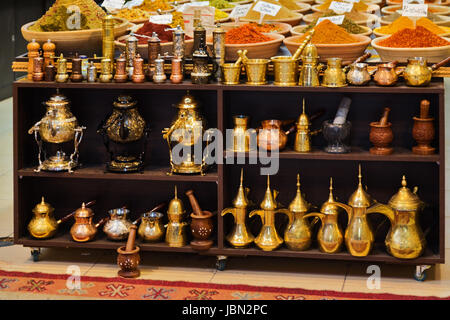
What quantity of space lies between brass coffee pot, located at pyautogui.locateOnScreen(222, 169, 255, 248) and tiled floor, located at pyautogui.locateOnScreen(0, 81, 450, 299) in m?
0.17

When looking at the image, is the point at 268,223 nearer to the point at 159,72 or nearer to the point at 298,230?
the point at 298,230

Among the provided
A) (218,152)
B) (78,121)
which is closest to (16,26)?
(78,121)

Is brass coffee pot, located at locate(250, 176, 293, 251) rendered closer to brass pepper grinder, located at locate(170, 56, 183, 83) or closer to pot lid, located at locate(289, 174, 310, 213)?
pot lid, located at locate(289, 174, 310, 213)

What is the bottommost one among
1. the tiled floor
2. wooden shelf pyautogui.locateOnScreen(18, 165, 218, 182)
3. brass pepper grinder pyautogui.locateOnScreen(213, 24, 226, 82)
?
the tiled floor

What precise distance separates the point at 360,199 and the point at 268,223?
50 centimetres

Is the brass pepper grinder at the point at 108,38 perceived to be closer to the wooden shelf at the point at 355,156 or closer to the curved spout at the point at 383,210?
the wooden shelf at the point at 355,156

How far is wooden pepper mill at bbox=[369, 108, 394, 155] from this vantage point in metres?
4.02

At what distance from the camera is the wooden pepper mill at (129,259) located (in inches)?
163

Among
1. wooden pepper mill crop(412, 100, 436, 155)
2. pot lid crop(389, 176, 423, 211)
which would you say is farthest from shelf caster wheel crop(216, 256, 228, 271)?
wooden pepper mill crop(412, 100, 436, 155)

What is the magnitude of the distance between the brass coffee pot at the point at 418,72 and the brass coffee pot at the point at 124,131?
1.39 metres

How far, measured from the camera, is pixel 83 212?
431cm

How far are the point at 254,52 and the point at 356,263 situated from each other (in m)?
1.26

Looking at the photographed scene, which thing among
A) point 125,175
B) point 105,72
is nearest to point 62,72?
point 105,72

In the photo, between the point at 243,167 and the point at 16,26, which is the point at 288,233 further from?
the point at 16,26
